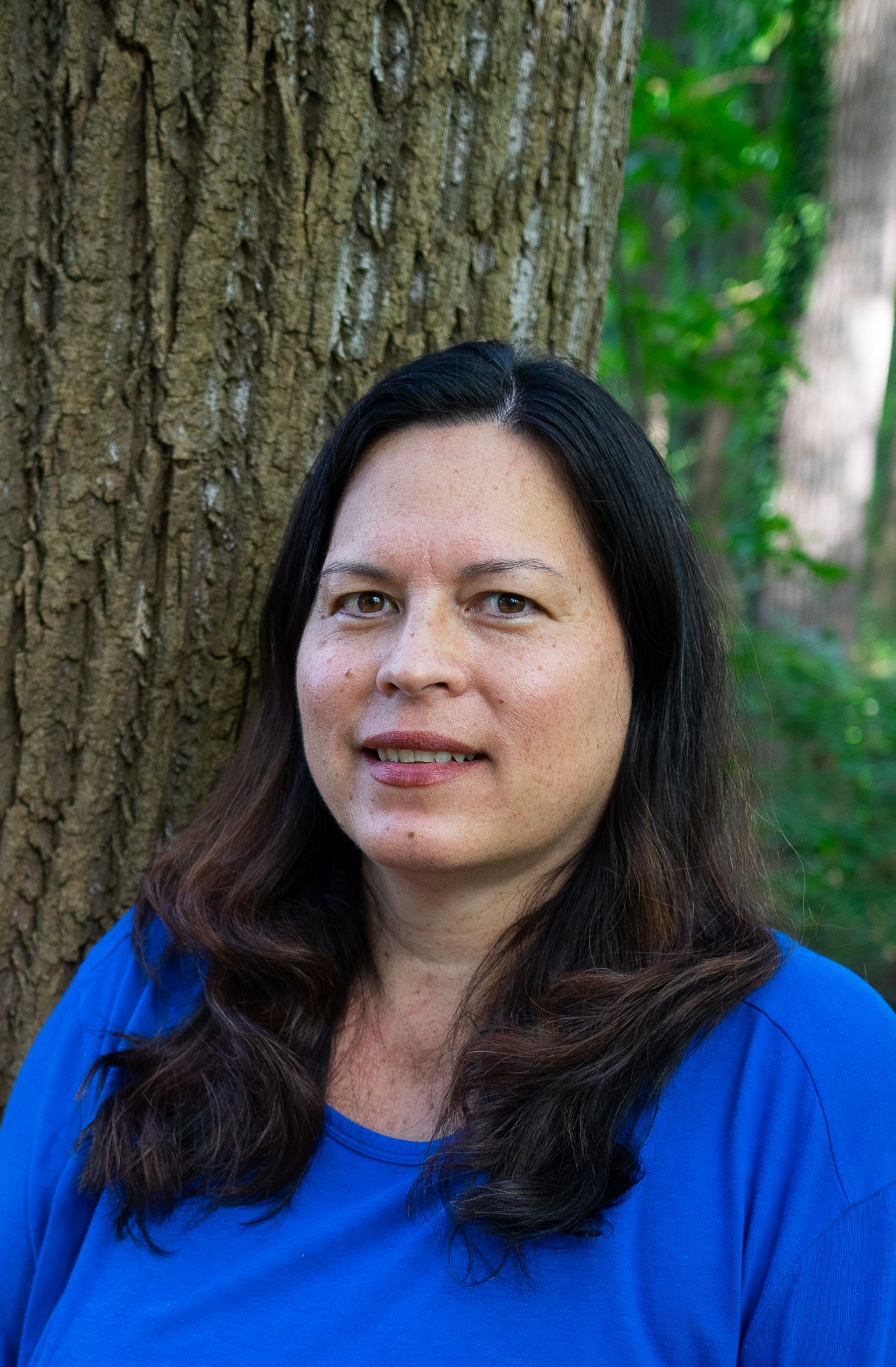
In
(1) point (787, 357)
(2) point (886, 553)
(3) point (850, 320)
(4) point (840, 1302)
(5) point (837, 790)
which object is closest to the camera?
(4) point (840, 1302)

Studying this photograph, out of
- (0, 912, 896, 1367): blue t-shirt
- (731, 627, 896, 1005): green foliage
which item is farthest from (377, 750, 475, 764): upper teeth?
(731, 627, 896, 1005): green foliage

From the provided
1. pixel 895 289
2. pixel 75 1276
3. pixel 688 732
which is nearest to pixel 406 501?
pixel 688 732

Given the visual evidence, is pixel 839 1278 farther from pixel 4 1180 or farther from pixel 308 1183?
pixel 4 1180

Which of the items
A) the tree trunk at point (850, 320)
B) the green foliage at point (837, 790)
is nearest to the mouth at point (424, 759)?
the green foliage at point (837, 790)

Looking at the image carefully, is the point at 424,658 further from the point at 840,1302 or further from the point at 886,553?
the point at 886,553

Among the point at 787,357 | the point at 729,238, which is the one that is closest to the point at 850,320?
the point at 729,238

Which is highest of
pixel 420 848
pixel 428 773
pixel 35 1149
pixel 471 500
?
pixel 471 500

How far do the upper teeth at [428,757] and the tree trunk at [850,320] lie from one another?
7.43 m

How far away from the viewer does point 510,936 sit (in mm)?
1743

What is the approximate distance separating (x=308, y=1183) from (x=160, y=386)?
1.31 m

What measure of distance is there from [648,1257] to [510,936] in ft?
1.61

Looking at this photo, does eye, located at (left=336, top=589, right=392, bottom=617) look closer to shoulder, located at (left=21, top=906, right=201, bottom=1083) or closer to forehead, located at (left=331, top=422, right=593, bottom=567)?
forehead, located at (left=331, top=422, right=593, bottom=567)

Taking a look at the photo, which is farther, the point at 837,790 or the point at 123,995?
the point at 837,790

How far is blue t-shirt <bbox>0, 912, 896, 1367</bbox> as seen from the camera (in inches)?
53.2
